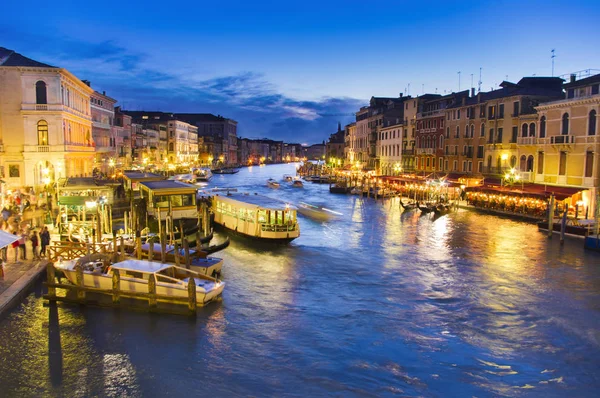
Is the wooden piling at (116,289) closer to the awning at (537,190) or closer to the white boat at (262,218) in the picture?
the white boat at (262,218)

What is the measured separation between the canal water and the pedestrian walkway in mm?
372

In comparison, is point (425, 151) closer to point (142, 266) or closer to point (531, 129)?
point (531, 129)

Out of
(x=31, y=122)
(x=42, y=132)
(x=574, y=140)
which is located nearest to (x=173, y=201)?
(x=42, y=132)

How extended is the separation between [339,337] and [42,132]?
3138 centimetres

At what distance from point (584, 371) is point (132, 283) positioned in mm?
12334

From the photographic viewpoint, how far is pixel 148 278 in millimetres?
15156

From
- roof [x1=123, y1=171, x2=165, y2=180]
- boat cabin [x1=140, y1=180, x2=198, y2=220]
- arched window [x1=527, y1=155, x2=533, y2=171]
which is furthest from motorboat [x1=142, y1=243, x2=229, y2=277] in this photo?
arched window [x1=527, y1=155, x2=533, y2=171]

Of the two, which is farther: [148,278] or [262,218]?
[262,218]

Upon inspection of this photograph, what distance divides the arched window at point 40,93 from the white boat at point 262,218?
1733 centimetres

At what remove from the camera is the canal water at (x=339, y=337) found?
1088 cm

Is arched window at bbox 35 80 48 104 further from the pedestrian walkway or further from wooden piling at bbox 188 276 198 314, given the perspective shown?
wooden piling at bbox 188 276 198 314

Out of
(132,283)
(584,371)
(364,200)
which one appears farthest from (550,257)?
(364,200)

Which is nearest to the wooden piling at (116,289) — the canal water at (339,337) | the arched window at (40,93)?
the canal water at (339,337)

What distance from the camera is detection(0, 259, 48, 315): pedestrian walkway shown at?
14.3 meters
